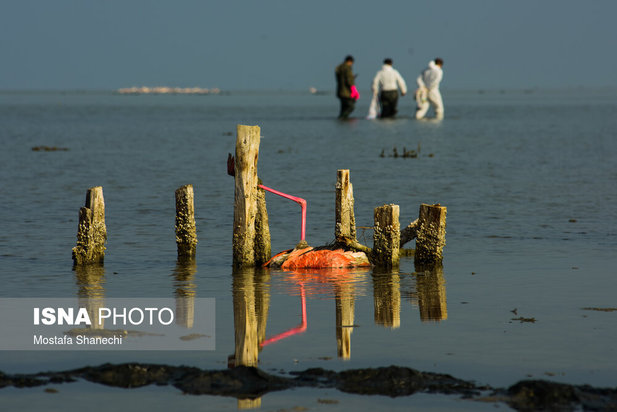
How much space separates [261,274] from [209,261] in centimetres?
136

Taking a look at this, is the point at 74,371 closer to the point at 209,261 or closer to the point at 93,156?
the point at 209,261

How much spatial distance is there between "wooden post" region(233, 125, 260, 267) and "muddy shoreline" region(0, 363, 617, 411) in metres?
4.42

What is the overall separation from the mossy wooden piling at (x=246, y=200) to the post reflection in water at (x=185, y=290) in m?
0.66

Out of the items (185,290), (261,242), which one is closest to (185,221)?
(261,242)

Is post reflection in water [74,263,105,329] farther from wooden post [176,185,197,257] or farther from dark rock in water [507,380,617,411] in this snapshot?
dark rock in water [507,380,617,411]

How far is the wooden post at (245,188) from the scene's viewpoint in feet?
38.9

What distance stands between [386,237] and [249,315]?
9.70ft

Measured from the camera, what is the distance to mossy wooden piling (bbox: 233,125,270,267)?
1188 cm

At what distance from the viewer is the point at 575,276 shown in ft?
39.6

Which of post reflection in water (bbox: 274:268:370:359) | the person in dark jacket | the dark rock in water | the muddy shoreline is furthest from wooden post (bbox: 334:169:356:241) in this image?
the person in dark jacket

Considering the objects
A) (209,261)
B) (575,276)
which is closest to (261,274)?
(209,261)

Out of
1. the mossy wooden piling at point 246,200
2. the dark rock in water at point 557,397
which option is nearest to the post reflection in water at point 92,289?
the mossy wooden piling at point 246,200

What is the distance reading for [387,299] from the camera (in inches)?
424

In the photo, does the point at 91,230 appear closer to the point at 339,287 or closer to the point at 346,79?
the point at 339,287
